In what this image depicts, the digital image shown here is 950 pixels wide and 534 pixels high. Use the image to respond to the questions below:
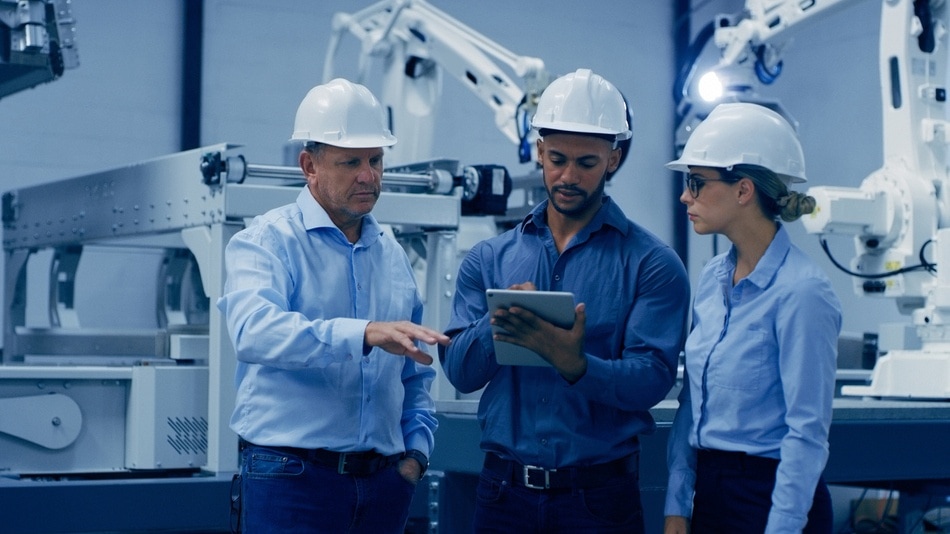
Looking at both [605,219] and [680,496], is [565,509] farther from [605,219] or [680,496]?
[605,219]

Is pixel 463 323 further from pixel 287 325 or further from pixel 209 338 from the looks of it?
pixel 209 338

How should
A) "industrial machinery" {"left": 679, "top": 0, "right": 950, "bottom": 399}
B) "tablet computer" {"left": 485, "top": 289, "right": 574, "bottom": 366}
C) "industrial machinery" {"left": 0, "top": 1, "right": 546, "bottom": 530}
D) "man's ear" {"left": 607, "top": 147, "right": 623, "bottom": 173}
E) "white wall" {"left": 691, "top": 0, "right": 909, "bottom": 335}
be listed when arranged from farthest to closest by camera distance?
1. "white wall" {"left": 691, "top": 0, "right": 909, "bottom": 335}
2. "industrial machinery" {"left": 679, "top": 0, "right": 950, "bottom": 399}
3. "industrial machinery" {"left": 0, "top": 1, "right": 546, "bottom": 530}
4. "man's ear" {"left": 607, "top": 147, "right": 623, "bottom": 173}
5. "tablet computer" {"left": 485, "top": 289, "right": 574, "bottom": 366}

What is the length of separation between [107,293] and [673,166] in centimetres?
701

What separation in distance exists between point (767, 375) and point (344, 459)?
0.89m

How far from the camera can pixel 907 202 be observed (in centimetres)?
574

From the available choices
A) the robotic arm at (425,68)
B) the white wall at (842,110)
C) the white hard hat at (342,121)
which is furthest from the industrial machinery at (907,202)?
the white wall at (842,110)

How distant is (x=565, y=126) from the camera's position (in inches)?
101

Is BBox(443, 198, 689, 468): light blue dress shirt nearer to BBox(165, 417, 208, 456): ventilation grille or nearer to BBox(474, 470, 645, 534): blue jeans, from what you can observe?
BBox(474, 470, 645, 534): blue jeans

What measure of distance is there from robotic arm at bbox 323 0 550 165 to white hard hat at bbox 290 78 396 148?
14.3 ft

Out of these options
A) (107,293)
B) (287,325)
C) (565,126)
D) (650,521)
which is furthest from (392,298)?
(107,293)

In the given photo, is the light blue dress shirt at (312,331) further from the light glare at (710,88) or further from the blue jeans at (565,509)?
the light glare at (710,88)

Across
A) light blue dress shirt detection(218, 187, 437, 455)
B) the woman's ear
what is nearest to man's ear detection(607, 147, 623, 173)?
the woman's ear

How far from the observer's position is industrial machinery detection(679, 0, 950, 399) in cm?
554

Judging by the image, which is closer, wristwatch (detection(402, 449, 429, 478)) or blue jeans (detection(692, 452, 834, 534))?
blue jeans (detection(692, 452, 834, 534))
